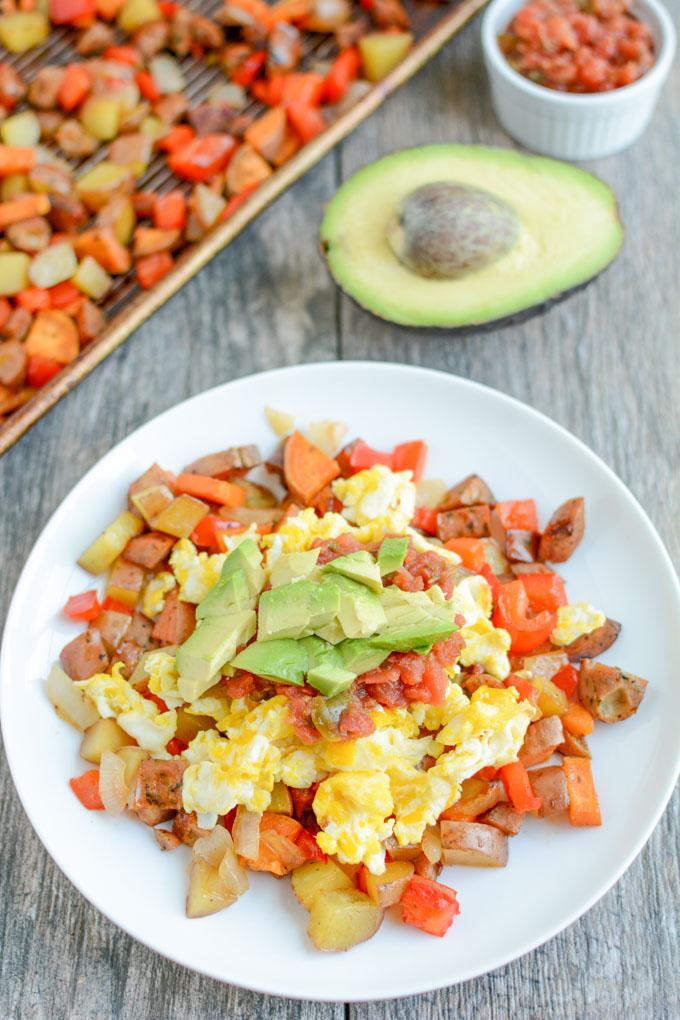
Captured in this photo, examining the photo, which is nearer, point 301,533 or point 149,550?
point 301,533

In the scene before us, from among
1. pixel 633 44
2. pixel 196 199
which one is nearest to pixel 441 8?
pixel 633 44

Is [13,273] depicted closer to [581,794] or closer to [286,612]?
[286,612]

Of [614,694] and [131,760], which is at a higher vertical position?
[131,760]

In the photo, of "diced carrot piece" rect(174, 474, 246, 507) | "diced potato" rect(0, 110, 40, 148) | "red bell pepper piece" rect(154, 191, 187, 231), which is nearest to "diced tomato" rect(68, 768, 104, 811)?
"diced carrot piece" rect(174, 474, 246, 507)

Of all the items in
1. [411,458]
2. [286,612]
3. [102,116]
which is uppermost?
[102,116]

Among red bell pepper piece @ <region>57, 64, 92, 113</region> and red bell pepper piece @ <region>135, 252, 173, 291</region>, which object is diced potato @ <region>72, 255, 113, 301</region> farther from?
red bell pepper piece @ <region>57, 64, 92, 113</region>

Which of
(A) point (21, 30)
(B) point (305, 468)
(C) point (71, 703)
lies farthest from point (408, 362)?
(A) point (21, 30)

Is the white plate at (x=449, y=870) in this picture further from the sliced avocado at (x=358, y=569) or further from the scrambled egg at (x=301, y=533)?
the sliced avocado at (x=358, y=569)
